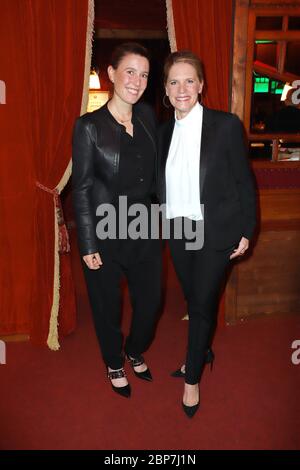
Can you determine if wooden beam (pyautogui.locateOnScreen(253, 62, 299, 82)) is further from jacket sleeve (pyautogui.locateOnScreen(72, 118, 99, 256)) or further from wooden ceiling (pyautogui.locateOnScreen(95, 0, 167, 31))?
wooden ceiling (pyautogui.locateOnScreen(95, 0, 167, 31))

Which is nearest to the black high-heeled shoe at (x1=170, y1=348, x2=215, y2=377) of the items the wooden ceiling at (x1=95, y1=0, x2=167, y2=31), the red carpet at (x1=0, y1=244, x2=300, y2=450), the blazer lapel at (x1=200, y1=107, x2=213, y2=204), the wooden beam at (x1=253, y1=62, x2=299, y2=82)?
the red carpet at (x1=0, y1=244, x2=300, y2=450)

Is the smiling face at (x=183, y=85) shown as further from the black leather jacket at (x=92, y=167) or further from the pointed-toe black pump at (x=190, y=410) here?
the pointed-toe black pump at (x=190, y=410)

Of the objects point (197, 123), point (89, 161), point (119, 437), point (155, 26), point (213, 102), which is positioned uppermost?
point (155, 26)

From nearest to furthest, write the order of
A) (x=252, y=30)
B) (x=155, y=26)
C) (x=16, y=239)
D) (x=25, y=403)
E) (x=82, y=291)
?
1. (x=25, y=403)
2. (x=252, y=30)
3. (x=16, y=239)
4. (x=82, y=291)
5. (x=155, y=26)

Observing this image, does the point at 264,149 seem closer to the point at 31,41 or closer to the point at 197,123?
the point at 197,123

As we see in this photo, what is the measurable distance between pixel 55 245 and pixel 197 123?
1296mm

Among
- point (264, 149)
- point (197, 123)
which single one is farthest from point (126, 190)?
point (264, 149)

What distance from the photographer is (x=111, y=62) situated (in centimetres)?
195

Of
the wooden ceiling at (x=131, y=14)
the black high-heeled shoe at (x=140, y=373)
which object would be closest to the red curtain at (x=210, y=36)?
the black high-heeled shoe at (x=140, y=373)

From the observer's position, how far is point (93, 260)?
2.04 m

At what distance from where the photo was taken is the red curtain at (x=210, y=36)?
8.14 feet

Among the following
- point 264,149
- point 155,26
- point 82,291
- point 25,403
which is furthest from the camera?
point 155,26

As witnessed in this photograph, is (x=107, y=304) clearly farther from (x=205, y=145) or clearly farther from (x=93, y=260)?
(x=205, y=145)

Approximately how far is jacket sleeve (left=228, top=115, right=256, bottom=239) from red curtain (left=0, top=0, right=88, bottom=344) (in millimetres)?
1091
